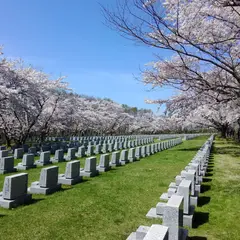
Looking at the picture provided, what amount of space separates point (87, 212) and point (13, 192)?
6.11 ft

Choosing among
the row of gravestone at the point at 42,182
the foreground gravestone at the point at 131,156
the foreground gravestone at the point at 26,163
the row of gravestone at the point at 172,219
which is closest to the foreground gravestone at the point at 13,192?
the row of gravestone at the point at 42,182

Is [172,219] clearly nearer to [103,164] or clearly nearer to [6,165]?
[103,164]

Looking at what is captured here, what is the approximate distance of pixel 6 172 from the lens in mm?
11094

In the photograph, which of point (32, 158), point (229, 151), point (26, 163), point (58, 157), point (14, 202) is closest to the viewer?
point (14, 202)

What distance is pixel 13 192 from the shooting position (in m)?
6.52

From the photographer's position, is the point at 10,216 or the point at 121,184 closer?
the point at 10,216

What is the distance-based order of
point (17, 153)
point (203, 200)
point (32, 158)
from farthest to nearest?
1. point (17, 153)
2. point (32, 158)
3. point (203, 200)

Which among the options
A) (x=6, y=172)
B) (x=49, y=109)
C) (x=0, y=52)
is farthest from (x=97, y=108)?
(x=6, y=172)

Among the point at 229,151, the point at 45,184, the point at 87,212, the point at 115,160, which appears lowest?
the point at 87,212

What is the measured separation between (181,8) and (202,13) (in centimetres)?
64

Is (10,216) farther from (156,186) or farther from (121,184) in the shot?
(156,186)

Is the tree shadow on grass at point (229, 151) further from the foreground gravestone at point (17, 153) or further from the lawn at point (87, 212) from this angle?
the foreground gravestone at point (17, 153)

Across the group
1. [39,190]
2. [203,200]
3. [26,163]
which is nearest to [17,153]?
[26,163]

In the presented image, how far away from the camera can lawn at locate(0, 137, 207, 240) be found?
5.06 m
